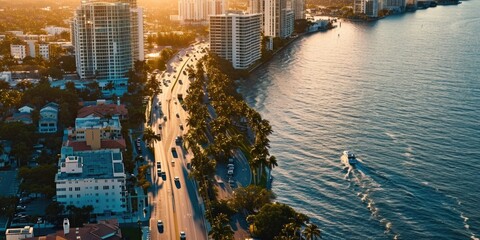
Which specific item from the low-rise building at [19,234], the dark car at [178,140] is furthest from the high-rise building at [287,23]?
the low-rise building at [19,234]

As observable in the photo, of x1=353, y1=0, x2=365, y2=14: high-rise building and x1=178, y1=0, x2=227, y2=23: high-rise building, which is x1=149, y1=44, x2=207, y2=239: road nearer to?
x1=178, y1=0, x2=227, y2=23: high-rise building

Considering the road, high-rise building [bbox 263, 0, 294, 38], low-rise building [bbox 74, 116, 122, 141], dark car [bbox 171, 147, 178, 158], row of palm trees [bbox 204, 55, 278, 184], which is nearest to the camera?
the road

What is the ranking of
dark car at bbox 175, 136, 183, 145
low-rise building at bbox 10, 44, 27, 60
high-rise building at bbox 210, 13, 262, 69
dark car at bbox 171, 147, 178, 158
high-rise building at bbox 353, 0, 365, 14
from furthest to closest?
high-rise building at bbox 353, 0, 365, 14 → low-rise building at bbox 10, 44, 27, 60 → high-rise building at bbox 210, 13, 262, 69 → dark car at bbox 175, 136, 183, 145 → dark car at bbox 171, 147, 178, 158

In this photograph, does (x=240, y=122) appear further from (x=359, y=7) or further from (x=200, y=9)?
(x=359, y=7)

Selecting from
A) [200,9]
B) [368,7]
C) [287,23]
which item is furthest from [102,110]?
[368,7]

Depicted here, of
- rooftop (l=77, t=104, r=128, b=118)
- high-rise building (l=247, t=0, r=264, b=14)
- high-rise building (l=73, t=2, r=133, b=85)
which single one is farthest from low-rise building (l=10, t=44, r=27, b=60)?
high-rise building (l=247, t=0, r=264, b=14)

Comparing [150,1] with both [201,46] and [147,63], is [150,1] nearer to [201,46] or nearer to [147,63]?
[201,46]
